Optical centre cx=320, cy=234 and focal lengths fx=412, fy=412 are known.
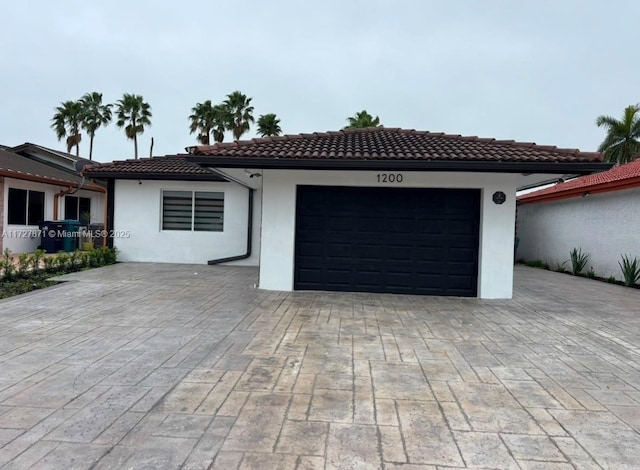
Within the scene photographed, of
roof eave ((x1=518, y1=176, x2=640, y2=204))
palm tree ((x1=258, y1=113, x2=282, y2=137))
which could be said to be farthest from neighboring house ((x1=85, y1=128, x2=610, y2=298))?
palm tree ((x1=258, y1=113, x2=282, y2=137))

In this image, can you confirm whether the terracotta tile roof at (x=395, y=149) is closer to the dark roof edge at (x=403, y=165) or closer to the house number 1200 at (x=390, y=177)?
the dark roof edge at (x=403, y=165)

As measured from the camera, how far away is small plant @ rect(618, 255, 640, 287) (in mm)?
10961

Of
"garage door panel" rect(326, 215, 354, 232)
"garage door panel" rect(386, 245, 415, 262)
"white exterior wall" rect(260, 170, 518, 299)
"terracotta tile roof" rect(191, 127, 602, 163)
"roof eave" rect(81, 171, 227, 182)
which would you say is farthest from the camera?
"roof eave" rect(81, 171, 227, 182)

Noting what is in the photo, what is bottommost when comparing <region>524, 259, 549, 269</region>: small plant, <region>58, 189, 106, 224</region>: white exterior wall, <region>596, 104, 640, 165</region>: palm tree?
<region>524, 259, 549, 269</region>: small plant

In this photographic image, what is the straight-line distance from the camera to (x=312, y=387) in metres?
3.71

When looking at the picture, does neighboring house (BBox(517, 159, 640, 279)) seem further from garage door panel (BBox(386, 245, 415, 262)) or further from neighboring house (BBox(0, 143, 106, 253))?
neighboring house (BBox(0, 143, 106, 253))

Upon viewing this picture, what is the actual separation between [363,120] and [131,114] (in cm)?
1834

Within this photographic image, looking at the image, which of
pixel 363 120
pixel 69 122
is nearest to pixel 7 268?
pixel 363 120

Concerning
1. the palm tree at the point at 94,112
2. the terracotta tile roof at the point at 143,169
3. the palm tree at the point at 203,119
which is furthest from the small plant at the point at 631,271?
the palm tree at the point at 94,112

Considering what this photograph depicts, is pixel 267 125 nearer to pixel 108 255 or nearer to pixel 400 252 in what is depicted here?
pixel 108 255

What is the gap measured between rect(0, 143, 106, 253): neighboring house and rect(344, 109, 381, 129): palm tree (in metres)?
15.8

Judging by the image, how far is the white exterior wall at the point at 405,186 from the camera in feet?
27.6

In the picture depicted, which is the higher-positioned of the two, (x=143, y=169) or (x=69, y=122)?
(x=69, y=122)

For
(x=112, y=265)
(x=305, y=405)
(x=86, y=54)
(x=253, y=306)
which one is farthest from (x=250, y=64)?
(x=305, y=405)
